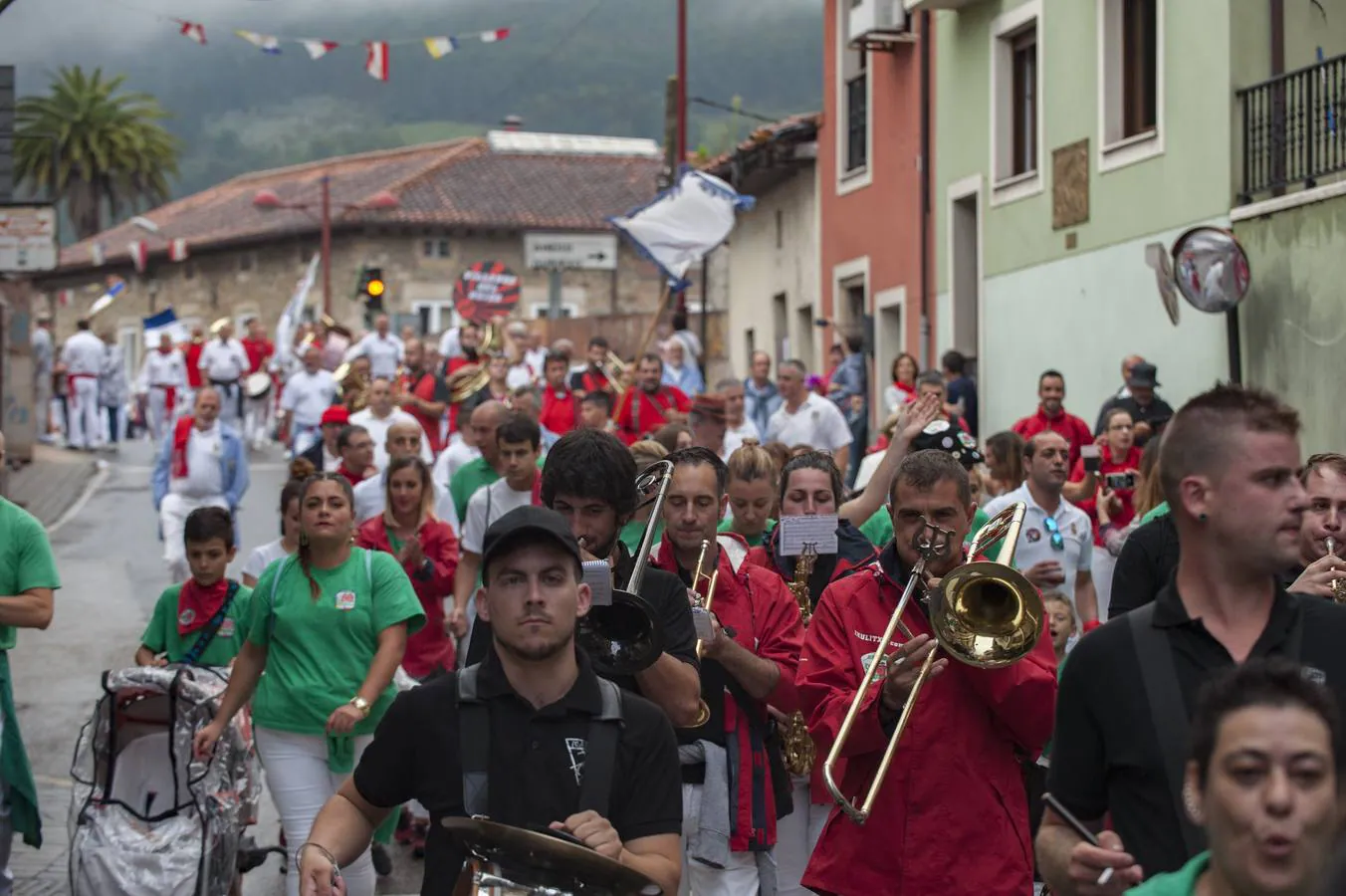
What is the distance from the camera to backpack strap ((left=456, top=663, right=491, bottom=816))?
168 inches

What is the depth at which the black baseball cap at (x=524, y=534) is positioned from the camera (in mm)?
4332

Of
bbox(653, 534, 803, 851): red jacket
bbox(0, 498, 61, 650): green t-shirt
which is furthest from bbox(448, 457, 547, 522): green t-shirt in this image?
bbox(653, 534, 803, 851): red jacket

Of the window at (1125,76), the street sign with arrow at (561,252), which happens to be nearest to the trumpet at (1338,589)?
the window at (1125,76)

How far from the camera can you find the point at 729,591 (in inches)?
254

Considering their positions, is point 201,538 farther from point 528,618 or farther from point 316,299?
point 316,299

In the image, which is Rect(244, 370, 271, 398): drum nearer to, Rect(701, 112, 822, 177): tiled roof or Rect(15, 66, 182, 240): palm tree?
Rect(701, 112, 822, 177): tiled roof

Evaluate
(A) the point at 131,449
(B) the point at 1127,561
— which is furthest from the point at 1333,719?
(A) the point at 131,449

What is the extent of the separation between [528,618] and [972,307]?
70.3 ft

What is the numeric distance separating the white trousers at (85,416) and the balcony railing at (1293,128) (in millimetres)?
20185

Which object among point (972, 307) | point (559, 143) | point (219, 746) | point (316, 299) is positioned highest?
point (559, 143)

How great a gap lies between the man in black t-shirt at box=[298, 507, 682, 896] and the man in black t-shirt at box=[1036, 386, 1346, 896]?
0.90m

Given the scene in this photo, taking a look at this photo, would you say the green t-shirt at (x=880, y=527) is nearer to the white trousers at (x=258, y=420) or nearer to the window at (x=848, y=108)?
the window at (x=848, y=108)

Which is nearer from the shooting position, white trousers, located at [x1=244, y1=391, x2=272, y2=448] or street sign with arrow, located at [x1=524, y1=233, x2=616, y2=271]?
white trousers, located at [x1=244, y1=391, x2=272, y2=448]

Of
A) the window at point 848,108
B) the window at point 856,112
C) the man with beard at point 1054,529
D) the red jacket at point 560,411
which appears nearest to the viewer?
the man with beard at point 1054,529
